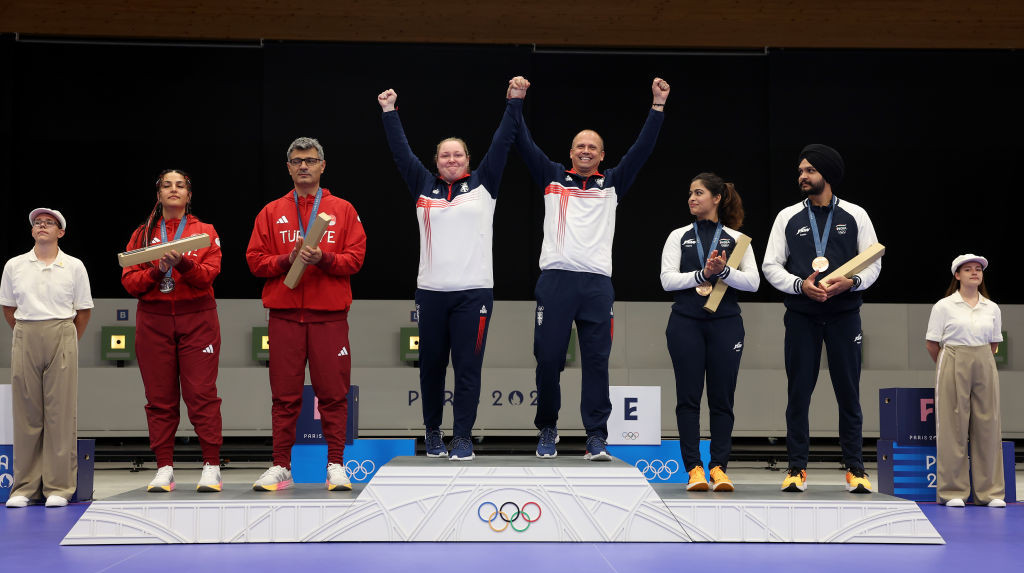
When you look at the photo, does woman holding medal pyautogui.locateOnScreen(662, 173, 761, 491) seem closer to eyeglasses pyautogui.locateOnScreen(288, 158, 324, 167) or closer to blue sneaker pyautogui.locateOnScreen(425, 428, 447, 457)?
blue sneaker pyautogui.locateOnScreen(425, 428, 447, 457)

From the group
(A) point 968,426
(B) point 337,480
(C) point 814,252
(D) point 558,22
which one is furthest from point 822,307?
(D) point 558,22

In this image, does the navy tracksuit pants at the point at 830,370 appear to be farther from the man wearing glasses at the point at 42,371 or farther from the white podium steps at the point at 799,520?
the man wearing glasses at the point at 42,371

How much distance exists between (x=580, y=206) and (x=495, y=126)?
5.89 metres

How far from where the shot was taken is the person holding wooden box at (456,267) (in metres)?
4.79

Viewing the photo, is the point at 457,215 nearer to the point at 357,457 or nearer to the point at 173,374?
the point at 173,374

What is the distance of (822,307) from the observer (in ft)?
16.2

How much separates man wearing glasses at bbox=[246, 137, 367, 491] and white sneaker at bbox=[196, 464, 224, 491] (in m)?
0.20

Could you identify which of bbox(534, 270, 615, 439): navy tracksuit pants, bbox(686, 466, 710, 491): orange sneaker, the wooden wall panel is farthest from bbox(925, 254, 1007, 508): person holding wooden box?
the wooden wall panel

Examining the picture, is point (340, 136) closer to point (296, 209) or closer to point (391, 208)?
point (391, 208)

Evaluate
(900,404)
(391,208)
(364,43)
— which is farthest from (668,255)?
(364,43)

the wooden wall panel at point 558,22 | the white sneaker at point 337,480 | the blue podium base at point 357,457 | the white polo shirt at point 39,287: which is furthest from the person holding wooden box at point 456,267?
the wooden wall panel at point 558,22

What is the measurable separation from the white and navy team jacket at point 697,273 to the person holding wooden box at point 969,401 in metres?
2.43

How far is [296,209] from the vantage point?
16.3ft

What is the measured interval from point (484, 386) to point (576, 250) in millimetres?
5172
